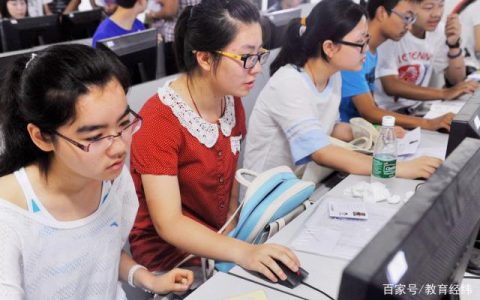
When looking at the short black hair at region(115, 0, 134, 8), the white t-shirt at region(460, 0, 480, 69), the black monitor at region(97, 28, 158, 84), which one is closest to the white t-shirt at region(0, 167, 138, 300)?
the black monitor at region(97, 28, 158, 84)

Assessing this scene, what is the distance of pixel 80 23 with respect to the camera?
3121mm

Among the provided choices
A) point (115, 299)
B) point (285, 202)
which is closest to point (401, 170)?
point (285, 202)

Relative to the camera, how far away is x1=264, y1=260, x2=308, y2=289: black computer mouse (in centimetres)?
99

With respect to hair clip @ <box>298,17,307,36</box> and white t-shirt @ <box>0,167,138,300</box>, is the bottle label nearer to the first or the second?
hair clip @ <box>298,17,307,36</box>

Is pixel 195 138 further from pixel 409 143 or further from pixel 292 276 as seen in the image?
pixel 409 143

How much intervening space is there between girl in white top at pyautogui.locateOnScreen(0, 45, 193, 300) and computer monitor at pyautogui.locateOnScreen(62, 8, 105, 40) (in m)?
2.23

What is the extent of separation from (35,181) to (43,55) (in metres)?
0.24

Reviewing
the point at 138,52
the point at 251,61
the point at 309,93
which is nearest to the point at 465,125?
the point at 251,61

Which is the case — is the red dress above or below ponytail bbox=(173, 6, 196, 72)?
below

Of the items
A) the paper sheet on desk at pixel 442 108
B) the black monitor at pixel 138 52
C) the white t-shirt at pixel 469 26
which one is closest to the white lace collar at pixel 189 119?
the black monitor at pixel 138 52

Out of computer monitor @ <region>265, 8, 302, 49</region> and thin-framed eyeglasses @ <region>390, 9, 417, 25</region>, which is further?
computer monitor @ <region>265, 8, 302, 49</region>

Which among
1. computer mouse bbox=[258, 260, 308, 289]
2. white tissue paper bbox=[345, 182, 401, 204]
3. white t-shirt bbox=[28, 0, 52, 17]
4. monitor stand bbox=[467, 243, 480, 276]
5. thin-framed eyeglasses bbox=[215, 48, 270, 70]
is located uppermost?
thin-framed eyeglasses bbox=[215, 48, 270, 70]

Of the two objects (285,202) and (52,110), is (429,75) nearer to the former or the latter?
(285,202)

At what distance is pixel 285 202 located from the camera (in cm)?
124
